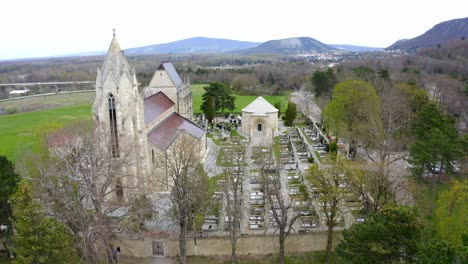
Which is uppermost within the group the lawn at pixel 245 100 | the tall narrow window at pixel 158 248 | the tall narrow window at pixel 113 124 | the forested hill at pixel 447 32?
the forested hill at pixel 447 32

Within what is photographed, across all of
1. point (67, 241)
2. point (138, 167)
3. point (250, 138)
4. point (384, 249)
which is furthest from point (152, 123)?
point (384, 249)

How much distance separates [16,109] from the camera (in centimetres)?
7544

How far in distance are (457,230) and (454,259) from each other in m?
7.15


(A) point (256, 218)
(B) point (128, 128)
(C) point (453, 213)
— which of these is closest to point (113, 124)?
(B) point (128, 128)

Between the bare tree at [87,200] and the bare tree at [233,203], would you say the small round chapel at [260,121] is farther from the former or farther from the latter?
the bare tree at [87,200]

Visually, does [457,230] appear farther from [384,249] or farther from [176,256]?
[176,256]

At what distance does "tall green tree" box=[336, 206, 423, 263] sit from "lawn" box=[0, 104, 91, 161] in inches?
1280

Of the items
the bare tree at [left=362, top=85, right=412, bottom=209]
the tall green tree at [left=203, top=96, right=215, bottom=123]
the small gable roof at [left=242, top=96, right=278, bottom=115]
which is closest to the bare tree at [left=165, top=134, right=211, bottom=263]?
the bare tree at [left=362, top=85, right=412, bottom=209]

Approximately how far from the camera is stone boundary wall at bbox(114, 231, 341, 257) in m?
21.8

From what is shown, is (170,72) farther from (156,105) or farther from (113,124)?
(113,124)

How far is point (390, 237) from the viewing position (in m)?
15.0

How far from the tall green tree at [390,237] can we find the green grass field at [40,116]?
3262 centimetres

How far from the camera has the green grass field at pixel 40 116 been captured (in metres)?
42.6

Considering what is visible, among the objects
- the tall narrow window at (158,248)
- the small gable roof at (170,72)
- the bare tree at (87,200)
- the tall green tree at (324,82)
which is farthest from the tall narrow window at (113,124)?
the tall green tree at (324,82)
